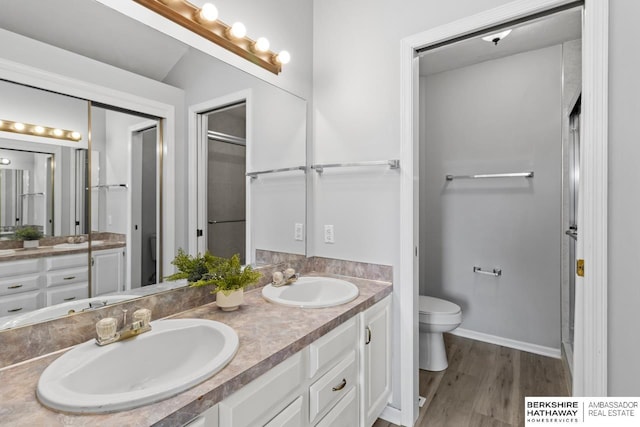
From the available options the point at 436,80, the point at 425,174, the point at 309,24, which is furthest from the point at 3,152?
the point at 436,80

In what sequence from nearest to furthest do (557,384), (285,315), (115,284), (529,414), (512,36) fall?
(115,284) → (285,315) → (529,414) → (557,384) → (512,36)

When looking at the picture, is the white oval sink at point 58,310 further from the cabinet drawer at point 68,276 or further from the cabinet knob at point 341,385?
the cabinet knob at point 341,385

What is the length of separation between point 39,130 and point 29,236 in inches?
12.9

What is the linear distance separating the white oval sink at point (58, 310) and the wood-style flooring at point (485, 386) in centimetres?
149

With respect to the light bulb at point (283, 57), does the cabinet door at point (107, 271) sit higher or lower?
lower

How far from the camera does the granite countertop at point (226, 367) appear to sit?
65 cm

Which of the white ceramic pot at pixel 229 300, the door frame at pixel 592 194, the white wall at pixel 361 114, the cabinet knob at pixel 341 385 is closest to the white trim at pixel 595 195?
the door frame at pixel 592 194

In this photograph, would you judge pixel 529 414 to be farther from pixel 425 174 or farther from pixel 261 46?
pixel 261 46

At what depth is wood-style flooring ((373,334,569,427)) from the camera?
1.78 m

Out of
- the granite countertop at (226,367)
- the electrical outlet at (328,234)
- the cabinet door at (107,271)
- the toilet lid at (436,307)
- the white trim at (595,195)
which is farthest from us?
the toilet lid at (436,307)

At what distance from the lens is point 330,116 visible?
1.96m

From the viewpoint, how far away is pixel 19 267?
3.04 ft

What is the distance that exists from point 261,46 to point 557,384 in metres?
2.79

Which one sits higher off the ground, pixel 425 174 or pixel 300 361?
pixel 425 174
